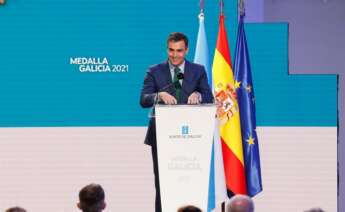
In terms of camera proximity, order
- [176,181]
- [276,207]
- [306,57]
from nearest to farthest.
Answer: [176,181] < [276,207] < [306,57]

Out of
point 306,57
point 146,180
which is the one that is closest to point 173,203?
point 146,180

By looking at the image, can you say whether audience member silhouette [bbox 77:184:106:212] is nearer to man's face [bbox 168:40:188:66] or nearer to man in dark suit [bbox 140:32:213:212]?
man in dark suit [bbox 140:32:213:212]

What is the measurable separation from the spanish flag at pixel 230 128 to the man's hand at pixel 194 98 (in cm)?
115

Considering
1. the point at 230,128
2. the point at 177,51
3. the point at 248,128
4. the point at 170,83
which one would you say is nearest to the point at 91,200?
the point at 170,83

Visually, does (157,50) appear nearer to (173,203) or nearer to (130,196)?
(130,196)

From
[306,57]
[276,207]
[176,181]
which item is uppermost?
[306,57]

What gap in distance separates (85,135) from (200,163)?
7.08 feet

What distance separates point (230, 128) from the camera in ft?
23.0

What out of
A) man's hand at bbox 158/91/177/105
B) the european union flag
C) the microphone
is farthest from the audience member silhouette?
the european union flag

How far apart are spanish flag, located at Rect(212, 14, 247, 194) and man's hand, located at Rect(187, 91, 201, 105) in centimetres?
115

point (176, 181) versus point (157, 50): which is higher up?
point (157, 50)

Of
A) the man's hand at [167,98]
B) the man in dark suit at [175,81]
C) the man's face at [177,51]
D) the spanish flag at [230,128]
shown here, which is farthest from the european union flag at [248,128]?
the man's hand at [167,98]

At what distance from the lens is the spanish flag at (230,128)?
701 centimetres

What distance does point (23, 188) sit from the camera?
759cm
